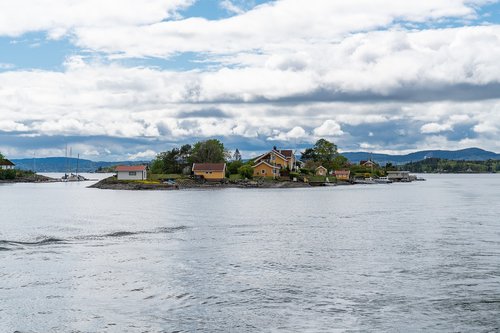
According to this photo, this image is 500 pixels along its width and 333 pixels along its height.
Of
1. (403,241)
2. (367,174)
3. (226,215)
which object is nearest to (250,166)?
(367,174)

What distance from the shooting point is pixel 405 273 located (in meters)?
21.3

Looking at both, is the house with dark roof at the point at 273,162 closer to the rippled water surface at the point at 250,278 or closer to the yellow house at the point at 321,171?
the yellow house at the point at 321,171

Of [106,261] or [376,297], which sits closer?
[376,297]

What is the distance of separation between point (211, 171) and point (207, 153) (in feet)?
35.0

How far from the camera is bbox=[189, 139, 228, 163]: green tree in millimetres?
121062

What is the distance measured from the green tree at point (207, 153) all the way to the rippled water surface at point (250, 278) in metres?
81.9

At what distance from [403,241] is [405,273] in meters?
9.37

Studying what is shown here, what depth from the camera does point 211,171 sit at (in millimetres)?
111688

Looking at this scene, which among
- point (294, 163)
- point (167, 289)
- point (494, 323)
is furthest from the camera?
point (294, 163)

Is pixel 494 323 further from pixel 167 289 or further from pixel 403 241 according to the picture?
pixel 403 241

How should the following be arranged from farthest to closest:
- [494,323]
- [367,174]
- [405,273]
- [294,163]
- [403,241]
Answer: [367,174] < [294,163] < [403,241] < [405,273] < [494,323]

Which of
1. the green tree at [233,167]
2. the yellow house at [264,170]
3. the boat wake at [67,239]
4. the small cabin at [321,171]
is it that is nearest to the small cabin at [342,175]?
the small cabin at [321,171]

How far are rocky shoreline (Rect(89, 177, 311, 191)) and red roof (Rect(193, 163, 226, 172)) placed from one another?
139 inches

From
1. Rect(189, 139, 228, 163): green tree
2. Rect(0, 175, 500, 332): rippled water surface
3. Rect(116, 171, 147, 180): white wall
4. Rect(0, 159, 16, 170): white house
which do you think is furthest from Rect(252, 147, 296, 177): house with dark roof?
Rect(0, 175, 500, 332): rippled water surface
